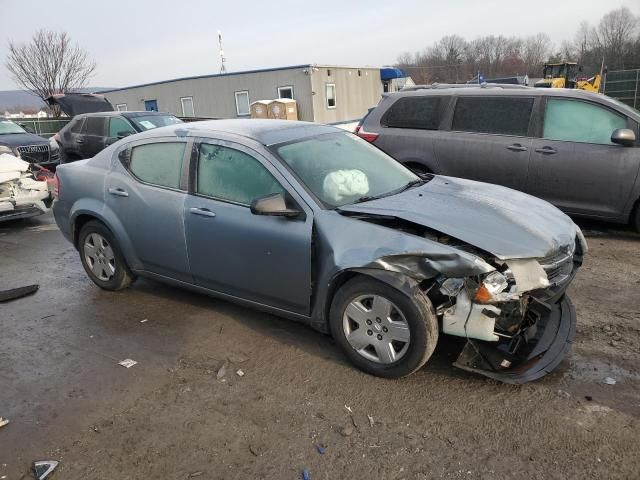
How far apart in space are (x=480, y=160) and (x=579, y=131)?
3.84 feet

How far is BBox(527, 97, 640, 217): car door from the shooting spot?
19.5 ft

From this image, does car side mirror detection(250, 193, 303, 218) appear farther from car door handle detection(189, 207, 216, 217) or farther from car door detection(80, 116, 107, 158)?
car door detection(80, 116, 107, 158)

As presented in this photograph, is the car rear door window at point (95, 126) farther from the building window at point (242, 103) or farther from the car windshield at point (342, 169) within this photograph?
the building window at point (242, 103)

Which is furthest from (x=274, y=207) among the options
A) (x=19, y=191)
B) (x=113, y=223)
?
(x=19, y=191)

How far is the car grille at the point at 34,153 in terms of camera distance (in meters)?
13.5

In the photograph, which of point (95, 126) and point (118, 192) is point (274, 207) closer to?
point (118, 192)

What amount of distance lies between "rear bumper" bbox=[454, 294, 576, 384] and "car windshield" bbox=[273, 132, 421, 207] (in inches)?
52.7

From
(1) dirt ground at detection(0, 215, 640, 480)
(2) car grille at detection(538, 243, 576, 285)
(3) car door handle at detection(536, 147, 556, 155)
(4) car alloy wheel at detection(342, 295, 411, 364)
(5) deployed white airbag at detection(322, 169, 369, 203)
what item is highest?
(5) deployed white airbag at detection(322, 169, 369, 203)

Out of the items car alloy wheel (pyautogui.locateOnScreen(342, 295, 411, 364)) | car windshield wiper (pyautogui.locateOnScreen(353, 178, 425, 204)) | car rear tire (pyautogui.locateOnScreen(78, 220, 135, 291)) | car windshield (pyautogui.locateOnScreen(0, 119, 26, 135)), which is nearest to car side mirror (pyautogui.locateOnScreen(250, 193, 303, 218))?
car windshield wiper (pyautogui.locateOnScreen(353, 178, 425, 204))

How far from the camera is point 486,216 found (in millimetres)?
3525

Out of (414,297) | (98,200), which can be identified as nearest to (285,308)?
(414,297)

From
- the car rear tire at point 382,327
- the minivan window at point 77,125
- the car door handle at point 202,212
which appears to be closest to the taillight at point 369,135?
the car door handle at point 202,212

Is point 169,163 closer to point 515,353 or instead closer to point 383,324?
point 383,324

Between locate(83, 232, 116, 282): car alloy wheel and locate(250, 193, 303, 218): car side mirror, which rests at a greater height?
locate(250, 193, 303, 218): car side mirror
